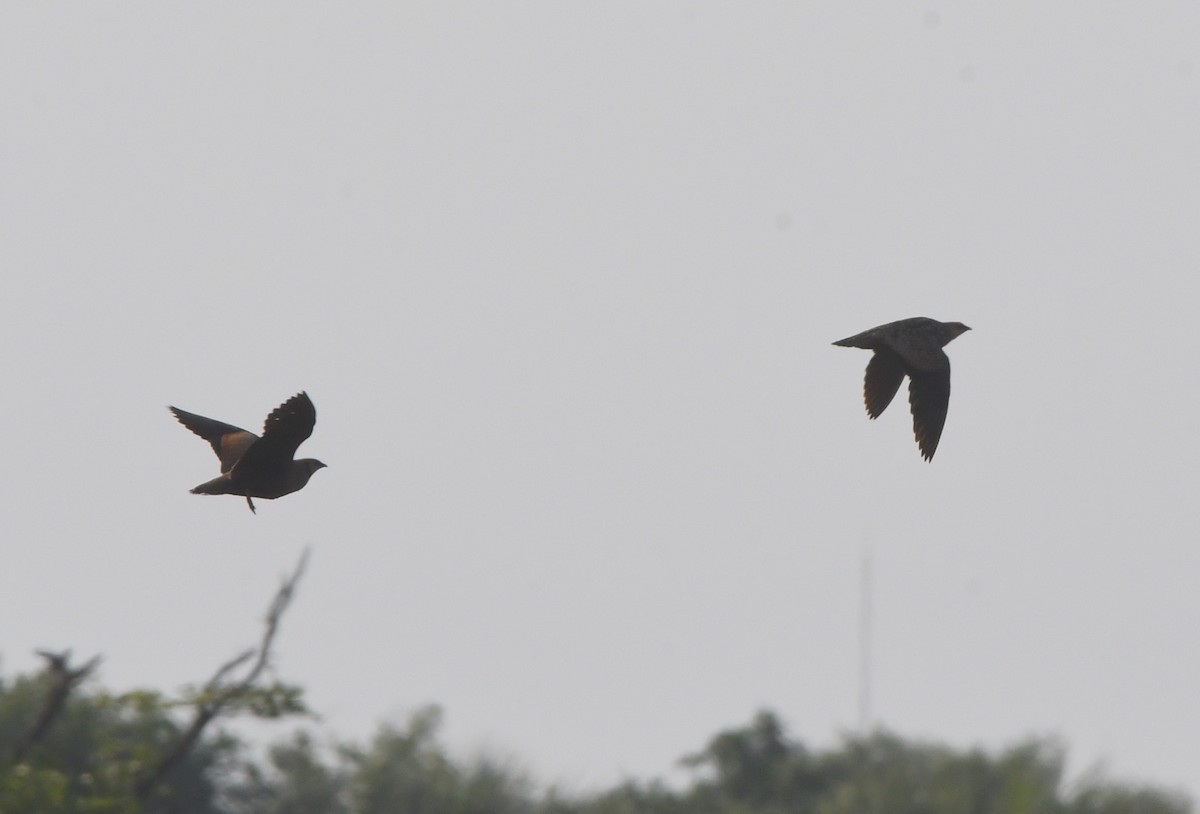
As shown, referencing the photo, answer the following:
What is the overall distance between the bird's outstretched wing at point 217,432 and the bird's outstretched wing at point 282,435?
77cm

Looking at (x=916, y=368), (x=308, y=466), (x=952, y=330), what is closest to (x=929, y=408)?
(x=916, y=368)

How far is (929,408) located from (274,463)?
15.3ft

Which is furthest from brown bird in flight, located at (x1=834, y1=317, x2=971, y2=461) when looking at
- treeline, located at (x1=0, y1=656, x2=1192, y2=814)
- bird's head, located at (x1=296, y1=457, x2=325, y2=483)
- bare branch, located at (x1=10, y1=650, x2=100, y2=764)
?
treeline, located at (x1=0, y1=656, x2=1192, y2=814)

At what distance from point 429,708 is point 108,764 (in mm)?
43878

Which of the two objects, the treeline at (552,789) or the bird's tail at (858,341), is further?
the treeline at (552,789)

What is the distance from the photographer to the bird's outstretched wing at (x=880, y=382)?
13.7m

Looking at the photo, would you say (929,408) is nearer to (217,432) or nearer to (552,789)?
(217,432)

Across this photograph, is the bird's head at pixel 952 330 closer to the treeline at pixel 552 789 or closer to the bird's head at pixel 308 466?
the bird's head at pixel 308 466

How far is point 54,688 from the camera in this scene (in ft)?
49.6

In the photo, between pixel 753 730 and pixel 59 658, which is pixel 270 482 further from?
pixel 753 730

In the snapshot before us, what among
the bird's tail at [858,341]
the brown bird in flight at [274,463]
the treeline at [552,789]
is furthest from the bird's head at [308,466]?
the treeline at [552,789]

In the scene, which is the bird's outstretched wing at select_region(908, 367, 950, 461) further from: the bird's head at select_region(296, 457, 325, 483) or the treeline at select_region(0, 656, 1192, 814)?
the treeline at select_region(0, 656, 1192, 814)

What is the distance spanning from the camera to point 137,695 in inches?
595

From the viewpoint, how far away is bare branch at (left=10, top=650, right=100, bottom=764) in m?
14.8
